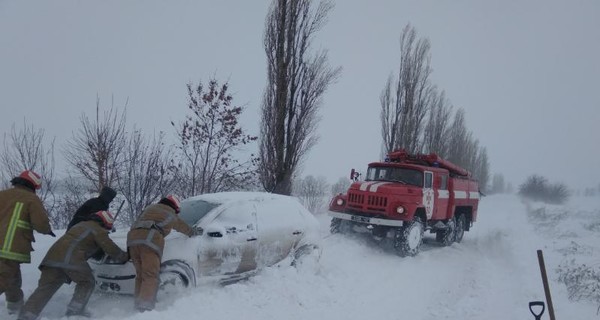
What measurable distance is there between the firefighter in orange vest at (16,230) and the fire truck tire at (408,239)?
7576 mm

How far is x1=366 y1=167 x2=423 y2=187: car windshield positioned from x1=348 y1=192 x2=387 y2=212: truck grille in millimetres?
1145

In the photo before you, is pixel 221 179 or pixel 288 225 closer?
pixel 288 225

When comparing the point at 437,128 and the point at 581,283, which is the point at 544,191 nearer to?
the point at 437,128

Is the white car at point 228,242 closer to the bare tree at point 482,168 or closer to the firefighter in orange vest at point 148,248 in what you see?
the firefighter in orange vest at point 148,248

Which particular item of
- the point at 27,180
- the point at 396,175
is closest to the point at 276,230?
the point at 27,180

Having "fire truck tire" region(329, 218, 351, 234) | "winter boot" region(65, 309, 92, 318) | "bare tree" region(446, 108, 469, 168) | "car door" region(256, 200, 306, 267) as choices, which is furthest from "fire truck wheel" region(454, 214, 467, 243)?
"bare tree" region(446, 108, 469, 168)

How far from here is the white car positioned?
19.0ft

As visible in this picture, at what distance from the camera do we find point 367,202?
1071cm

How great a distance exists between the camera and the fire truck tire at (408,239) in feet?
33.5

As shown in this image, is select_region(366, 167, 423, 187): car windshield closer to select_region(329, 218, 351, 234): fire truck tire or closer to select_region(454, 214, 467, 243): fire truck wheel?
select_region(329, 218, 351, 234): fire truck tire

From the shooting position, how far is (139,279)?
18.0ft

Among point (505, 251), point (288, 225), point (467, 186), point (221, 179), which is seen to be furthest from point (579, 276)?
point (221, 179)

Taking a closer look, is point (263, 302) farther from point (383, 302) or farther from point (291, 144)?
point (291, 144)

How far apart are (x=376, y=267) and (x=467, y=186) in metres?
7.14
